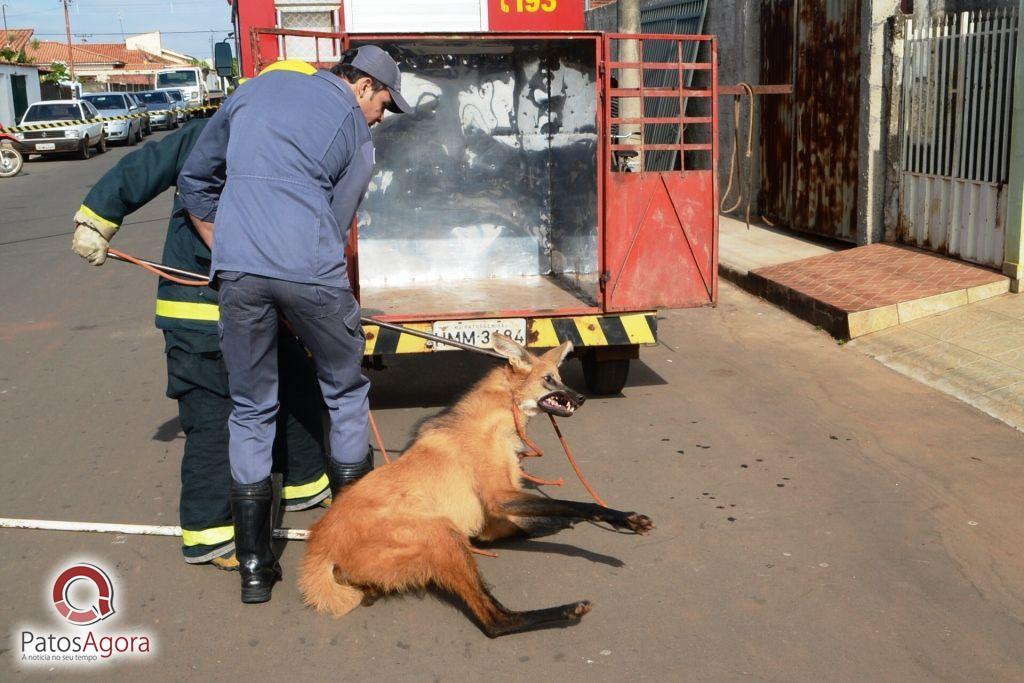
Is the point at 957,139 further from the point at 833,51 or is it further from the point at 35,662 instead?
the point at 35,662

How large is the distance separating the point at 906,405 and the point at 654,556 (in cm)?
285

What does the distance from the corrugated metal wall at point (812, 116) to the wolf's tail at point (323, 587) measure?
27.6 feet

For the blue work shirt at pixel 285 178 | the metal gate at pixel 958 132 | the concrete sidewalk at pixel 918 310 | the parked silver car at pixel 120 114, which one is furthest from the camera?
the parked silver car at pixel 120 114

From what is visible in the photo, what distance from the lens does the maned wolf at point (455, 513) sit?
3.59 m

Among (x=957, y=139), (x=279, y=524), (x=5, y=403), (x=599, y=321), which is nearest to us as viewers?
(x=279, y=524)

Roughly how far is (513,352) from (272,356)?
950mm

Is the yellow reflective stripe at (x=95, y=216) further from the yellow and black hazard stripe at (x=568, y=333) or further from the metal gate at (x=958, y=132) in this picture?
the metal gate at (x=958, y=132)

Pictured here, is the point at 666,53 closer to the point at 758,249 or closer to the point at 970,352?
the point at 758,249

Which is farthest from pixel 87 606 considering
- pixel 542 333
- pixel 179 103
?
pixel 179 103

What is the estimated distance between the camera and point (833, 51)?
1101 centimetres

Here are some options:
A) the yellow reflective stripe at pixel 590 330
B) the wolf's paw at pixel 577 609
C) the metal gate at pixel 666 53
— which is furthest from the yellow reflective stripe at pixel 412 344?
the metal gate at pixel 666 53


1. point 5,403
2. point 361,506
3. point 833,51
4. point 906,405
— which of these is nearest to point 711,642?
point 361,506

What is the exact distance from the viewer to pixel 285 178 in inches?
144

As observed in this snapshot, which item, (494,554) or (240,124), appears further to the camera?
(494,554)
